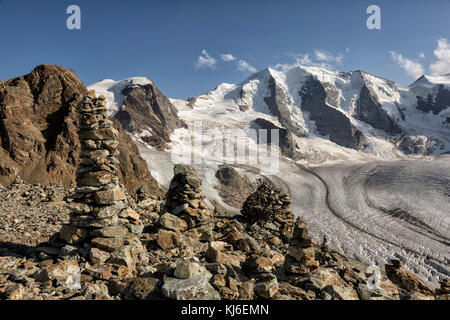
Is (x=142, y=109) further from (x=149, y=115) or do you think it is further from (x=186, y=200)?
(x=186, y=200)

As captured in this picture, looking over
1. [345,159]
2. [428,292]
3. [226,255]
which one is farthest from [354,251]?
[345,159]

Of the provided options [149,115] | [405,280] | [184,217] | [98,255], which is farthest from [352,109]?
[98,255]

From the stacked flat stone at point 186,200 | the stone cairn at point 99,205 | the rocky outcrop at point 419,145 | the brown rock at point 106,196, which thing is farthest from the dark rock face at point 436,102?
the brown rock at point 106,196

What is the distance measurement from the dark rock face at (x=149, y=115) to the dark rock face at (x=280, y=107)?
68.5 metres

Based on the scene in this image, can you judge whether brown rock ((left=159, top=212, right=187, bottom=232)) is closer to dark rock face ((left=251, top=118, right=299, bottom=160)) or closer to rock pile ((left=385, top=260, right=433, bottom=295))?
rock pile ((left=385, top=260, right=433, bottom=295))

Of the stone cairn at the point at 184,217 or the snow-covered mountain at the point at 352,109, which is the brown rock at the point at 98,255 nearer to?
the stone cairn at the point at 184,217

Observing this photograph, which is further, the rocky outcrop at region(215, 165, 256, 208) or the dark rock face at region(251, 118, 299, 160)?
the dark rock face at region(251, 118, 299, 160)

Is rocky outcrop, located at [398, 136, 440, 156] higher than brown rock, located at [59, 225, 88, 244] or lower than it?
higher

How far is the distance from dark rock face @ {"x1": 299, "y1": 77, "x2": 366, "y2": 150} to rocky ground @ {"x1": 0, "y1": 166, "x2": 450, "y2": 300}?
5911 inches

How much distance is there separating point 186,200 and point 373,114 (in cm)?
18555

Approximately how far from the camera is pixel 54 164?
24891mm

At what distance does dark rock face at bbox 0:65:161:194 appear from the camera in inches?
904

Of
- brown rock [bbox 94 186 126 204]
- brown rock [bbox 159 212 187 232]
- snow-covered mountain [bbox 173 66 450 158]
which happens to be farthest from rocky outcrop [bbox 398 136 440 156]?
brown rock [bbox 94 186 126 204]
